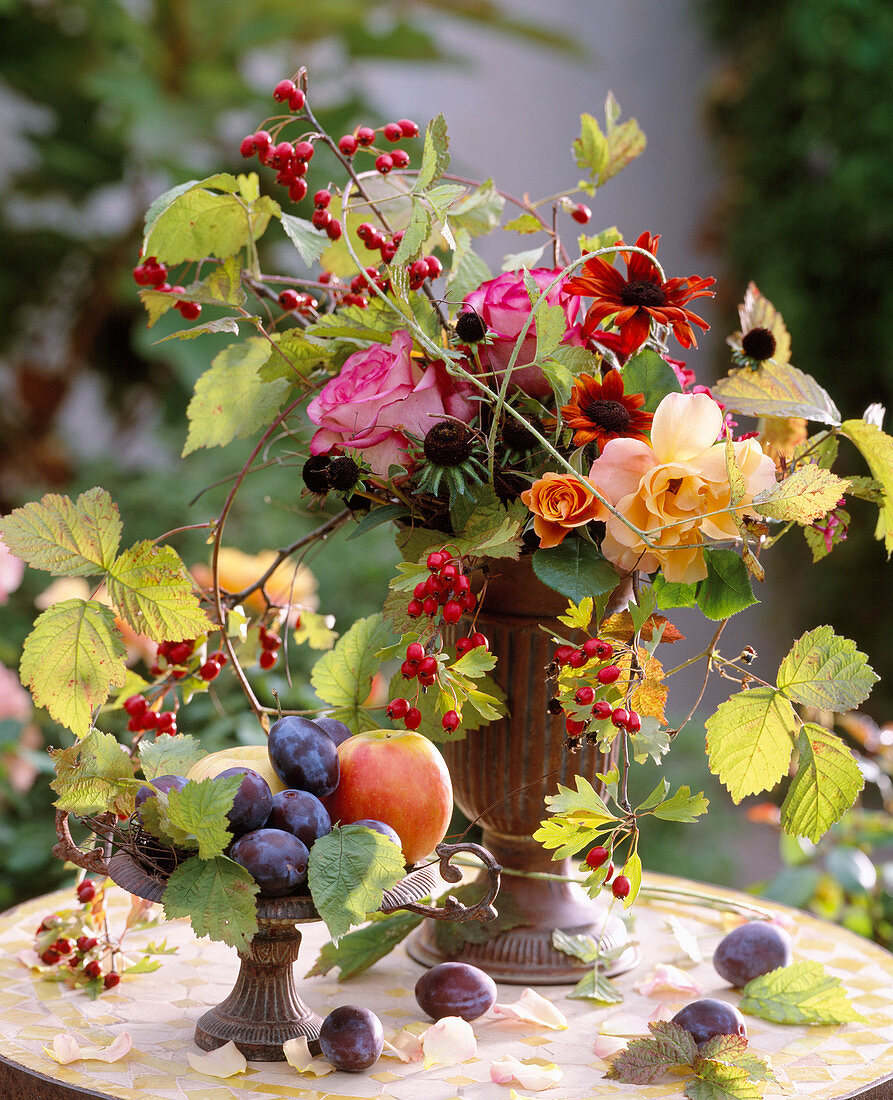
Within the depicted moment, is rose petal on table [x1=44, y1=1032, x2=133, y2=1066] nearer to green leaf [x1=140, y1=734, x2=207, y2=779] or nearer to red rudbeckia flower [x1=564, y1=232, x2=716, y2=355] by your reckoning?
green leaf [x1=140, y1=734, x2=207, y2=779]

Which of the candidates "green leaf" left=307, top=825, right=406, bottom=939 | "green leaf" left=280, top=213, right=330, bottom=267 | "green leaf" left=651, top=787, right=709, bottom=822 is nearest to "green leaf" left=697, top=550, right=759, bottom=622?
"green leaf" left=651, top=787, right=709, bottom=822

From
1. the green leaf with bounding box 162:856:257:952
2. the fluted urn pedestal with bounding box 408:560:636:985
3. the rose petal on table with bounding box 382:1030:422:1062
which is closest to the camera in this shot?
the green leaf with bounding box 162:856:257:952

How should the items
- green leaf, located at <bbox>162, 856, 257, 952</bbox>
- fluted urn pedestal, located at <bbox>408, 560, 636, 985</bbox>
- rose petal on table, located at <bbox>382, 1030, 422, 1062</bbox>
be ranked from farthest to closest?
fluted urn pedestal, located at <bbox>408, 560, 636, 985</bbox> → rose petal on table, located at <bbox>382, 1030, 422, 1062</bbox> → green leaf, located at <bbox>162, 856, 257, 952</bbox>

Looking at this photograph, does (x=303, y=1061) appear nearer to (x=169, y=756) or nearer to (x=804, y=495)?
(x=169, y=756)

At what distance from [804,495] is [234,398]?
0.40 m

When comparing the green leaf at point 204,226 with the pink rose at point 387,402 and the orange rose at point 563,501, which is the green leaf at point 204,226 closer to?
the pink rose at point 387,402

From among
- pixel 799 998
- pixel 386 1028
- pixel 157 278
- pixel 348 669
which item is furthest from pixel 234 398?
pixel 799 998

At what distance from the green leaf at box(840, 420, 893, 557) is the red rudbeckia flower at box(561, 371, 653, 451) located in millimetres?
163

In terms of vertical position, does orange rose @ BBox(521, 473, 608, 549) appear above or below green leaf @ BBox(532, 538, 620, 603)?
above

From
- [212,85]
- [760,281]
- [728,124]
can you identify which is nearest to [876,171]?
[760,281]

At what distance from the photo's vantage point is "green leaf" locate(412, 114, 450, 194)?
68 cm

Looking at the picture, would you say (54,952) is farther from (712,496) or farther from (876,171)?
(876,171)

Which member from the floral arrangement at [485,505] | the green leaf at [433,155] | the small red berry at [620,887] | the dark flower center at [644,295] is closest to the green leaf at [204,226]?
the floral arrangement at [485,505]

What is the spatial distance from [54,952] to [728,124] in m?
3.33
